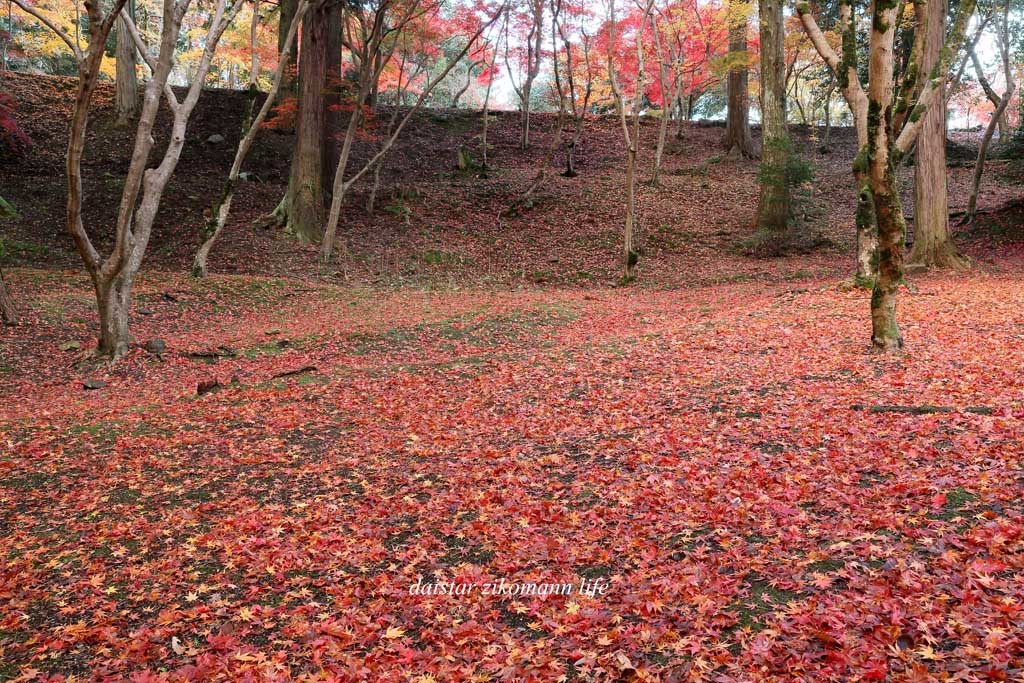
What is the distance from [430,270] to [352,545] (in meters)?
14.0

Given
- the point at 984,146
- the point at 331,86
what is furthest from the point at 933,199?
the point at 331,86

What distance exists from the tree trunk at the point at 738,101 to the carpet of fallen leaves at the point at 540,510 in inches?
666

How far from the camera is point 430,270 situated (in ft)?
60.8

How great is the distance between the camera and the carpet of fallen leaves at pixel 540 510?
345cm

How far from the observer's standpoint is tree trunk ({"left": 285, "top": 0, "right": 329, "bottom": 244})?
716 inches

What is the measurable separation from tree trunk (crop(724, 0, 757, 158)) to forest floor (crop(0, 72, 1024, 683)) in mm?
14791

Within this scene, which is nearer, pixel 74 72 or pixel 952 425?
pixel 952 425

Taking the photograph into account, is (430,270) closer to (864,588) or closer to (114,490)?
(114,490)

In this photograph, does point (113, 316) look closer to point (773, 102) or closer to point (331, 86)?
point (331, 86)

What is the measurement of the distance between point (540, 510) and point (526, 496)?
0.29 m

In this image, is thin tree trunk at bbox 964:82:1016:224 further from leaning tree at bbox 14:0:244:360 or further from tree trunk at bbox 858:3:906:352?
leaning tree at bbox 14:0:244:360

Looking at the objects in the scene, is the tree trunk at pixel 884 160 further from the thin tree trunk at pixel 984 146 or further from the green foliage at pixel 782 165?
the thin tree trunk at pixel 984 146

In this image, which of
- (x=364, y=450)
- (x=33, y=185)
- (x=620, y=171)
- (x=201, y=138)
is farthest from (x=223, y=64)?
(x=364, y=450)

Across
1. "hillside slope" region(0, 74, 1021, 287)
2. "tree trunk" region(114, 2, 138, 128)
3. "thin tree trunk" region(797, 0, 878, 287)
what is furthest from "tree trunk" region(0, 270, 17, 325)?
"tree trunk" region(114, 2, 138, 128)
